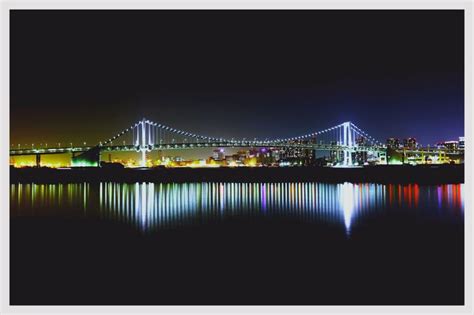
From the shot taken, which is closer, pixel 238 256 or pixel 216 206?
pixel 238 256

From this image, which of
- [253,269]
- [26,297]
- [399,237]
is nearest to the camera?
[26,297]

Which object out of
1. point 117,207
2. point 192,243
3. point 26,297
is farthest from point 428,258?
point 117,207

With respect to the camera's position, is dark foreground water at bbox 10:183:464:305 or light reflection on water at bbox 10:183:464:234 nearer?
dark foreground water at bbox 10:183:464:305

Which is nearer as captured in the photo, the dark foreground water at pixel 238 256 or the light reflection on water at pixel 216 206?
the dark foreground water at pixel 238 256

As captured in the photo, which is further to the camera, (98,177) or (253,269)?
(98,177)

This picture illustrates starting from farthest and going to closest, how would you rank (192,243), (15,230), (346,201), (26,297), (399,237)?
1. (346,201)
2. (15,230)
3. (399,237)
4. (192,243)
5. (26,297)
